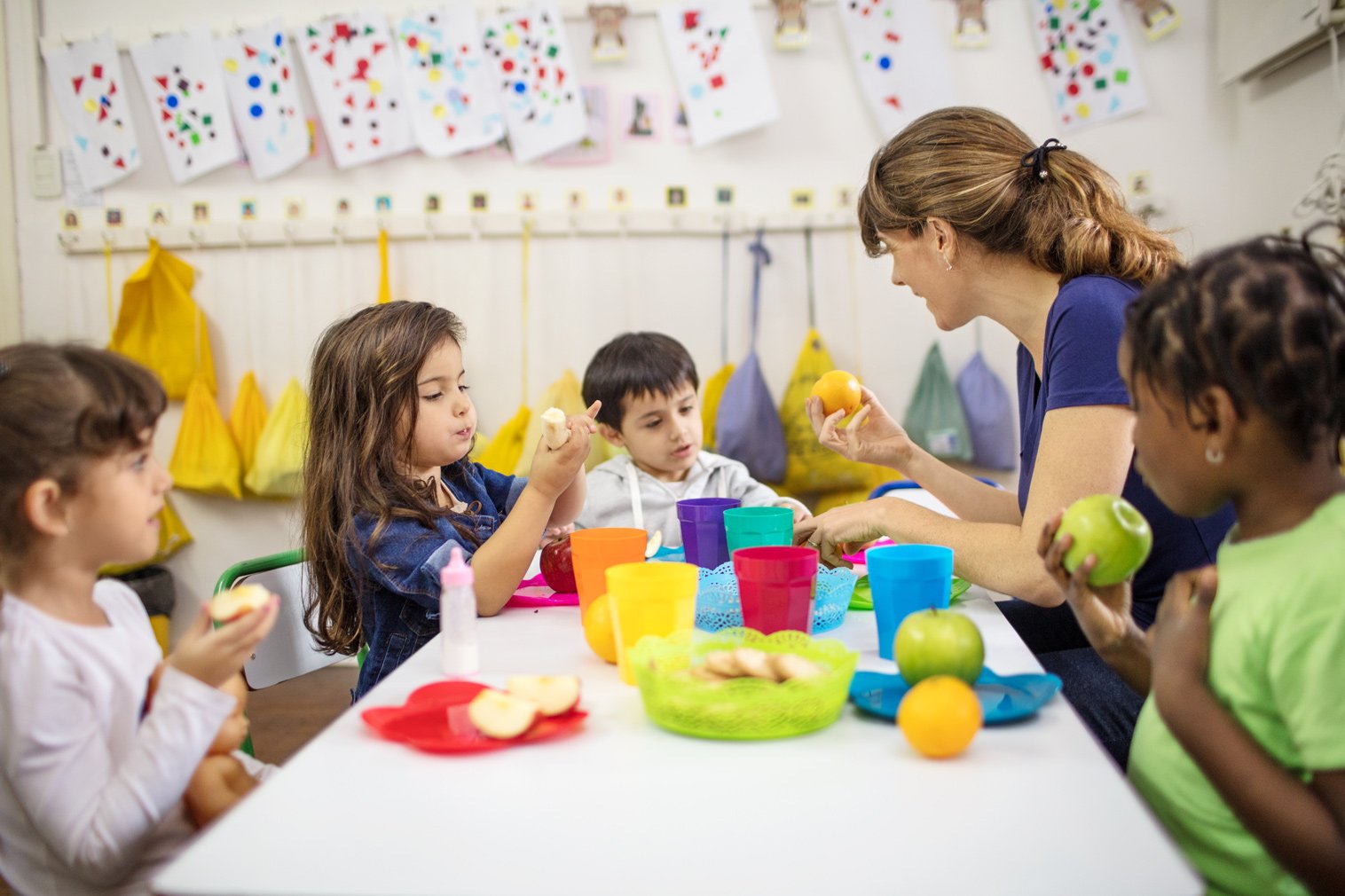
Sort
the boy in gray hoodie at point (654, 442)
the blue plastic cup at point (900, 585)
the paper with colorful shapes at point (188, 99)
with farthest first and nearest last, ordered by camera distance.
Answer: the paper with colorful shapes at point (188, 99) → the boy in gray hoodie at point (654, 442) → the blue plastic cup at point (900, 585)

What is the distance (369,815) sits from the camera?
78 centimetres

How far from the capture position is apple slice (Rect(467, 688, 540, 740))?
895mm

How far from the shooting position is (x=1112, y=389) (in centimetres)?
137

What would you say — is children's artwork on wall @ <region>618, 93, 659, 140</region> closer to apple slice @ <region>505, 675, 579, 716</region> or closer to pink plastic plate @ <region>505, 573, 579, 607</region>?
pink plastic plate @ <region>505, 573, 579, 607</region>

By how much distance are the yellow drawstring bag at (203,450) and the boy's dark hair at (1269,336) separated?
297cm

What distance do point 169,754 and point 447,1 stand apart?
9.35ft

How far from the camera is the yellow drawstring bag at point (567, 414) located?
3.11 m

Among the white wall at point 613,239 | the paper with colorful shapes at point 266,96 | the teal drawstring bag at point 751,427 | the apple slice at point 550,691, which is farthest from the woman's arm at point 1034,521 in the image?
the paper with colorful shapes at point 266,96

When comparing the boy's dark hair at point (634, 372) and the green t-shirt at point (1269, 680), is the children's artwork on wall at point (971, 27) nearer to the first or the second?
the boy's dark hair at point (634, 372)

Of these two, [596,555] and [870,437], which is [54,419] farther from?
[870,437]

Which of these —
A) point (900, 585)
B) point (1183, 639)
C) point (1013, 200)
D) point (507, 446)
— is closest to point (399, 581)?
point (900, 585)

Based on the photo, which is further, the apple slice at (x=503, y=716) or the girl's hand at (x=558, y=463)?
the girl's hand at (x=558, y=463)

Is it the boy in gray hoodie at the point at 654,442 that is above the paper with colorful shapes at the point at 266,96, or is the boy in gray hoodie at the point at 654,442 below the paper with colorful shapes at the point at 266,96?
below

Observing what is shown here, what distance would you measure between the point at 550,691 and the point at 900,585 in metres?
0.40
